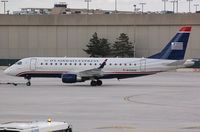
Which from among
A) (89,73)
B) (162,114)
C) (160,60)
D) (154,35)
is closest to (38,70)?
(89,73)

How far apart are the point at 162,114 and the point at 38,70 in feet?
84.7

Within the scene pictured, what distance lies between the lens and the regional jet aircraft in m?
52.9

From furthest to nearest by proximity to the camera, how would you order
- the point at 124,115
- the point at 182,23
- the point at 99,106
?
the point at 182,23 → the point at 99,106 → the point at 124,115

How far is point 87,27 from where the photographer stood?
4178 inches

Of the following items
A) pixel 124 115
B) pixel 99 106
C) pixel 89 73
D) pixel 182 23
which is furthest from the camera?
pixel 182 23

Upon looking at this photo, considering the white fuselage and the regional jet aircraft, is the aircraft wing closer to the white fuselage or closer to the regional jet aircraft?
the regional jet aircraft

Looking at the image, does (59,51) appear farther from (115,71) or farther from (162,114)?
(162,114)

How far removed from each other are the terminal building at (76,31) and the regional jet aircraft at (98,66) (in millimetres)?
48632

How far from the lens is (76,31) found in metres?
106

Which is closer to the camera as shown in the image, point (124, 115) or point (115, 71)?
point (124, 115)

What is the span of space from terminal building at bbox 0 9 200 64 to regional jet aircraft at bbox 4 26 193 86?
4863 centimetres

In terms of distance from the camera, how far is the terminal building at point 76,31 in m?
103

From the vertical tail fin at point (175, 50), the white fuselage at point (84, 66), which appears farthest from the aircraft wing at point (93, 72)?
the vertical tail fin at point (175, 50)

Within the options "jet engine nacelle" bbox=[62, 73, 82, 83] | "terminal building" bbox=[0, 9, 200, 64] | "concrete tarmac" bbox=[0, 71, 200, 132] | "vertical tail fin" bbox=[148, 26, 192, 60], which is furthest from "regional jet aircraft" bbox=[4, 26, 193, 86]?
"terminal building" bbox=[0, 9, 200, 64]
